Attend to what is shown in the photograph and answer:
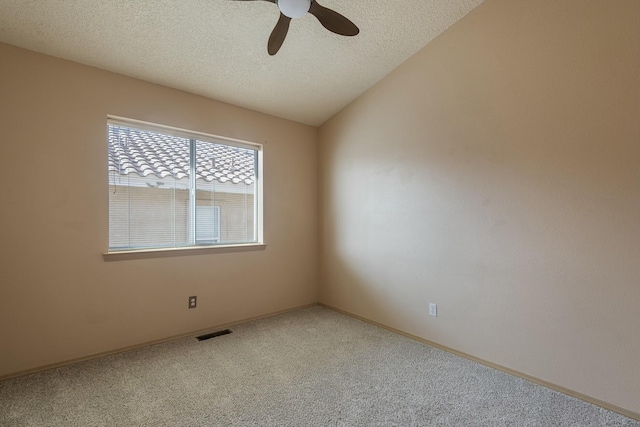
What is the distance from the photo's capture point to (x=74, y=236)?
7.86 ft

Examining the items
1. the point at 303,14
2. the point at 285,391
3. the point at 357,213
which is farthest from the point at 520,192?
the point at 285,391

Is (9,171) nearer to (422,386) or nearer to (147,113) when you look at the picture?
(147,113)

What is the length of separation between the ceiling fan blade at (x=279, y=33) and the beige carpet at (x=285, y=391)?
227cm

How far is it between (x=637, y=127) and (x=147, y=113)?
3498 millimetres

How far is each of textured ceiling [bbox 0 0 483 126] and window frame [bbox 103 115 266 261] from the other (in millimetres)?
394

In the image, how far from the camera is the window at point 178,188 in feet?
8.79

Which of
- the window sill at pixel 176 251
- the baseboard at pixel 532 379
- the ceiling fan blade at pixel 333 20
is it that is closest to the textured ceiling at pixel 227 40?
the ceiling fan blade at pixel 333 20

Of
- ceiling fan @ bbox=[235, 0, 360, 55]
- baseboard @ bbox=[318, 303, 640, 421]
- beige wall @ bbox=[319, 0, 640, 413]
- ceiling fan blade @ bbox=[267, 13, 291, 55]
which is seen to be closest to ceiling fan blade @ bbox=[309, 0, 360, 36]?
ceiling fan @ bbox=[235, 0, 360, 55]

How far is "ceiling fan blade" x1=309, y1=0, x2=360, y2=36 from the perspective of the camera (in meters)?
1.79

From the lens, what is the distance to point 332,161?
3.82m

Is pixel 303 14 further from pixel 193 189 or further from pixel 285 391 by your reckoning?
pixel 285 391

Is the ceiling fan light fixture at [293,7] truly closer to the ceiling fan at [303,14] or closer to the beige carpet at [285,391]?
the ceiling fan at [303,14]

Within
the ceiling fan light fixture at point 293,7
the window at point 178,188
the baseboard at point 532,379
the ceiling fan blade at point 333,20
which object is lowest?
the baseboard at point 532,379

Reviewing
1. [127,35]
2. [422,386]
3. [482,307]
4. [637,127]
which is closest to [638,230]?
[637,127]
